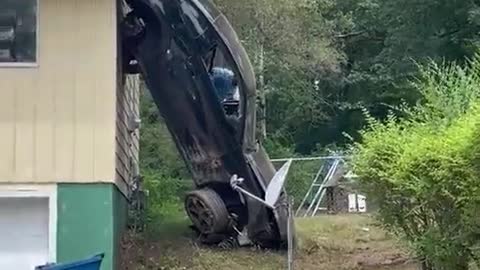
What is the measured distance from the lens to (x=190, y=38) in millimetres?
12172

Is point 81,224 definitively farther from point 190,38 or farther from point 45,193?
point 190,38

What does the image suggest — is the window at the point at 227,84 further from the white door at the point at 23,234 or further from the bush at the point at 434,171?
the white door at the point at 23,234

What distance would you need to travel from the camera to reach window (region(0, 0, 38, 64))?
31.9 feet

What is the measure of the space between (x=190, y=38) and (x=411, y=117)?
3.47m

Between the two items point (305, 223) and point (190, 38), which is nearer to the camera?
point (190, 38)

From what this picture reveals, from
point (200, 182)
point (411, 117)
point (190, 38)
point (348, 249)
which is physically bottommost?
point (348, 249)

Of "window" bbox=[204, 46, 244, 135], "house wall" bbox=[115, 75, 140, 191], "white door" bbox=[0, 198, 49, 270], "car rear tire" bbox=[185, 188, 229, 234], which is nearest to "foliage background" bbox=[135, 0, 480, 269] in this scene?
"house wall" bbox=[115, 75, 140, 191]

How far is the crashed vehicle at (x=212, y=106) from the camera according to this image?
12023mm

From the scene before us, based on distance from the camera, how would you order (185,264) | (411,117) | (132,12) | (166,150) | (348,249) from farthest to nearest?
(166,150) → (348,249) → (132,12) → (185,264) → (411,117)

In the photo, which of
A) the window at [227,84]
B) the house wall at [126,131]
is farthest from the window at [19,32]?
the window at [227,84]

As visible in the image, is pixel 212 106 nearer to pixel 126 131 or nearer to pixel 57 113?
pixel 126 131

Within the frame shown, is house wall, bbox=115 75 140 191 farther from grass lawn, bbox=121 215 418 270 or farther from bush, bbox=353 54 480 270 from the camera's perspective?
bush, bbox=353 54 480 270

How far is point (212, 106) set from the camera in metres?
12.3

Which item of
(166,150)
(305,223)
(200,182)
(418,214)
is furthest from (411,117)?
(166,150)
